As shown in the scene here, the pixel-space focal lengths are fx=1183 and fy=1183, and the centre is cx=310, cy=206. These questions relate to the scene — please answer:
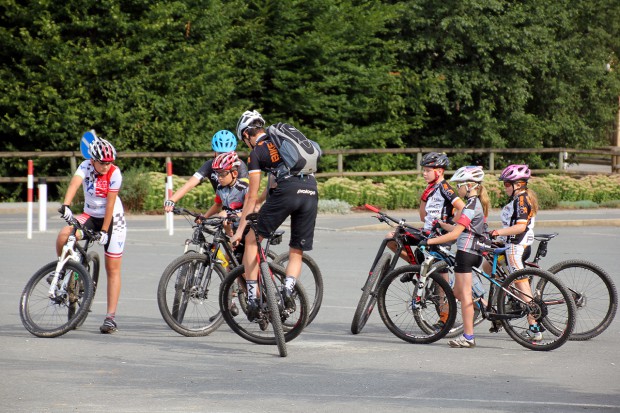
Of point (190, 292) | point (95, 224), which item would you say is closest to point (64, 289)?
point (95, 224)

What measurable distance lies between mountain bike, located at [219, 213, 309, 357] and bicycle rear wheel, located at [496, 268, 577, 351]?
5.45 ft

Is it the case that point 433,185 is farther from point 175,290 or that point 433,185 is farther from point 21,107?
point 21,107

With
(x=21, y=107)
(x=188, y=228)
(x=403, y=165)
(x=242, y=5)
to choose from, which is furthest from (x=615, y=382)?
(x=403, y=165)

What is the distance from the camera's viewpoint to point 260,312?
9.38 metres

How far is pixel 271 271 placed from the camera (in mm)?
9477

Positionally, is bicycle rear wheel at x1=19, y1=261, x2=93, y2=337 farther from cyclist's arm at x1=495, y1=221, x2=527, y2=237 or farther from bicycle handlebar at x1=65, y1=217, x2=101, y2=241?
cyclist's arm at x1=495, y1=221, x2=527, y2=237

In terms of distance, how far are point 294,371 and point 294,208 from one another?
136 cm

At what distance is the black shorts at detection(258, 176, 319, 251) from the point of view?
30.0 feet

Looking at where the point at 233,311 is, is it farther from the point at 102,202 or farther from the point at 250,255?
the point at 102,202

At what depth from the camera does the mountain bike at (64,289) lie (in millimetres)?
9711

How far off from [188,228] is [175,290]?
1079 centimetres

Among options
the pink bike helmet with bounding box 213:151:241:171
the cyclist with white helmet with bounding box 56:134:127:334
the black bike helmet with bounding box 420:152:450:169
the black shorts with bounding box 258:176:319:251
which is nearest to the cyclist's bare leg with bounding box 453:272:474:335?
the black bike helmet with bounding box 420:152:450:169

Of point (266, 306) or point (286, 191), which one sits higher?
point (286, 191)

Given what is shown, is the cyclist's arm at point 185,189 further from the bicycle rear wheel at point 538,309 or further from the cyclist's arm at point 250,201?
the bicycle rear wheel at point 538,309
